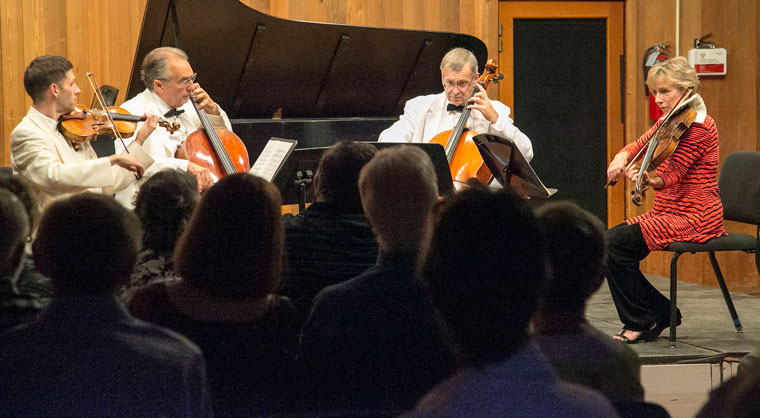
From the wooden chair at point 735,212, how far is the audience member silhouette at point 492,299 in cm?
241

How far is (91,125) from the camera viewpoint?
2.34 meters

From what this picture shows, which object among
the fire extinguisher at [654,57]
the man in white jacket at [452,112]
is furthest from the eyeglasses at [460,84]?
the fire extinguisher at [654,57]

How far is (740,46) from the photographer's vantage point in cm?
496

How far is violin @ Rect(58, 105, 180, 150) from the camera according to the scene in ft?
7.38

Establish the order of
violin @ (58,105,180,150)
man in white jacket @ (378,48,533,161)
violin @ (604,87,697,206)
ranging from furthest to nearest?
man in white jacket @ (378,48,533,161) < violin @ (604,87,697,206) < violin @ (58,105,180,150)

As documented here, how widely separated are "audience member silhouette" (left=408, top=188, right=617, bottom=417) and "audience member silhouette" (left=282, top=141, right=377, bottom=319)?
0.29 ft

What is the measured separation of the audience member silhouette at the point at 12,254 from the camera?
83 centimetres

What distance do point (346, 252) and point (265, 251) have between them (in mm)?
99

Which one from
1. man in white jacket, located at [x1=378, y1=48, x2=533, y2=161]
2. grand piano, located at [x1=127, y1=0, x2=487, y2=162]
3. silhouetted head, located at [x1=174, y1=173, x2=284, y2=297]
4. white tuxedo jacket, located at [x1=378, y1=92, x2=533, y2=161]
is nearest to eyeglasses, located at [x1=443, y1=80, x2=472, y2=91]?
man in white jacket, located at [x1=378, y1=48, x2=533, y2=161]

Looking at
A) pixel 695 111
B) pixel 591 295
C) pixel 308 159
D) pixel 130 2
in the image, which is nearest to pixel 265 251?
pixel 308 159

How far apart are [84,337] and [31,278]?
84 mm

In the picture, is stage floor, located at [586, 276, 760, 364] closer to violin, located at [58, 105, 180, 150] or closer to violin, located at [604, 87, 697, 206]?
violin, located at [604, 87, 697, 206]

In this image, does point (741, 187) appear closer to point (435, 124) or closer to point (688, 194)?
point (688, 194)

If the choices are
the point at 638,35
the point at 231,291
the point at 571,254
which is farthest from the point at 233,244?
the point at 638,35
